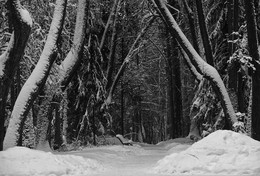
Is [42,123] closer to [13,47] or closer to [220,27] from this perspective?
[13,47]

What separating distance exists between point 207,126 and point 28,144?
725 centimetres

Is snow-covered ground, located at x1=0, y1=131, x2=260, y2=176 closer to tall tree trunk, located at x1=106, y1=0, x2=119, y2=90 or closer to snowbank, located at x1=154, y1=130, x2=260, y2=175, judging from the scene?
snowbank, located at x1=154, y1=130, x2=260, y2=175

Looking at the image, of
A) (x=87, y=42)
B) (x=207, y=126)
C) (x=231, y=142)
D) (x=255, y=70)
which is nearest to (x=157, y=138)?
(x=87, y=42)

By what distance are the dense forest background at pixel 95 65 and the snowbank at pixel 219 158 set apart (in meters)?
3.89

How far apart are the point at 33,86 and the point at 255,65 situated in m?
7.02

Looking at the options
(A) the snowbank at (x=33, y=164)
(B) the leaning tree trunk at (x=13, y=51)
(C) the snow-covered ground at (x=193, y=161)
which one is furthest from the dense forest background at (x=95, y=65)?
(C) the snow-covered ground at (x=193, y=161)

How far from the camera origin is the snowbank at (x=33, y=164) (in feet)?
25.7

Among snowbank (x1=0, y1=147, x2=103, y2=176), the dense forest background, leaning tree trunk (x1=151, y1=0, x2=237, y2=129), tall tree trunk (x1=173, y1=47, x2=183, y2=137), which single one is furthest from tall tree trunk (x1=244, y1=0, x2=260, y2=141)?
tall tree trunk (x1=173, y1=47, x2=183, y2=137)

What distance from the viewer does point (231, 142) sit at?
8.51 m

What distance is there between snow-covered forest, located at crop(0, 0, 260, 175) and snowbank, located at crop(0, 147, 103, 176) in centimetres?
2

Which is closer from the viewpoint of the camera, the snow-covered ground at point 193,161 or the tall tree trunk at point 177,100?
the snow-covered ground at point 193,161

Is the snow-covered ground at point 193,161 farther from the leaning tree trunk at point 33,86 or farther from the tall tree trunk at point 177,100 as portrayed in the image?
the tall tree trunk at point 177,100

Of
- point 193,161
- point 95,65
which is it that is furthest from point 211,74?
point 95,65

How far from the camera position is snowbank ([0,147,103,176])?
25.7ft
